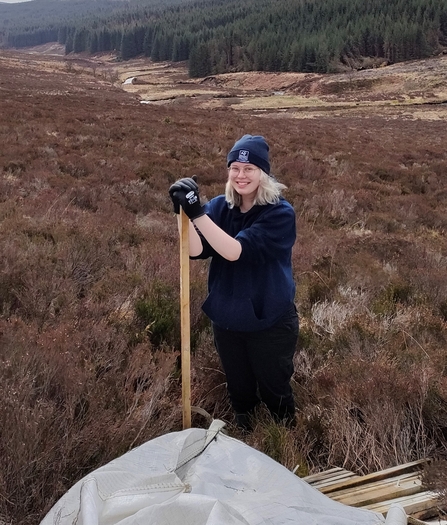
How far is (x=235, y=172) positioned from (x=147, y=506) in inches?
60.9

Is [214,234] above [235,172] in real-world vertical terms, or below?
below

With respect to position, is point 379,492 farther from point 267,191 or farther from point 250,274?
point 267,191

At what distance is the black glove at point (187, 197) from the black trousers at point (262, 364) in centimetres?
82

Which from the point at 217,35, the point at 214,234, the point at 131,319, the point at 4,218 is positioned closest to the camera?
the point at 214,234

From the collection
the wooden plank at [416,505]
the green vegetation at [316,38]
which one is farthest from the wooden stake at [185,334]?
the green vegetation at [316,38]

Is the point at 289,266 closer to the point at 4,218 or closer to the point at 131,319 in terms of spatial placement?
the point at 131,319

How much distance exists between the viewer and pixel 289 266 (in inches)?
106

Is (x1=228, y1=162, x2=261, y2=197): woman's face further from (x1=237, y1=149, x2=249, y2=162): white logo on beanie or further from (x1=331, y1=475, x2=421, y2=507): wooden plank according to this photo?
(x1=331, y1=475, x2=421, y2=507): wooden plank

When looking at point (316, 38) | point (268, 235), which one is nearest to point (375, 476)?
point (268, 235)

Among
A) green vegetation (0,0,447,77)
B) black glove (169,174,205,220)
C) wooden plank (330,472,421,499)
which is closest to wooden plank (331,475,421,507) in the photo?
wooden plank (330,472,421,499)

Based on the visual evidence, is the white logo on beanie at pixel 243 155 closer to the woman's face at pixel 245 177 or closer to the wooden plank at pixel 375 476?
the woman's face at pixel 245 177

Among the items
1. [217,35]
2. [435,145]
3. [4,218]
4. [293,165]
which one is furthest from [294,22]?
[4,218]

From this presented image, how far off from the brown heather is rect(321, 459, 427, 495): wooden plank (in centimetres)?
9

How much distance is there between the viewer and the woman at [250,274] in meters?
2.35
